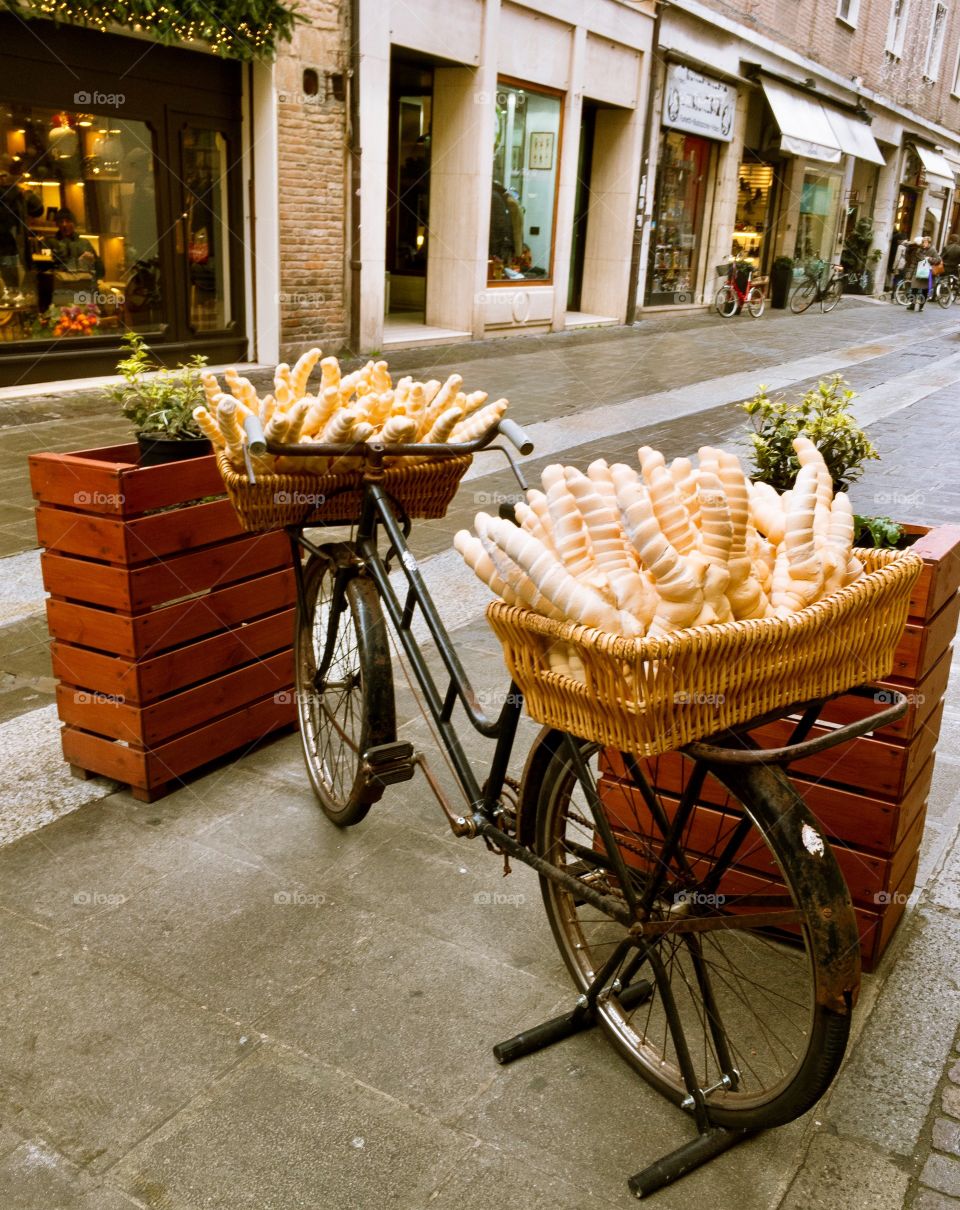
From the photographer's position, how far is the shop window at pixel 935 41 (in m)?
33.2

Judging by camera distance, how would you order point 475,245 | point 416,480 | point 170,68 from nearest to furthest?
point 416,480, point 170,68, point 475,245

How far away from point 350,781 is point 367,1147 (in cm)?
135

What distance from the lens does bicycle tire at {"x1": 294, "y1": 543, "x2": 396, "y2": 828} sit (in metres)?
3.13

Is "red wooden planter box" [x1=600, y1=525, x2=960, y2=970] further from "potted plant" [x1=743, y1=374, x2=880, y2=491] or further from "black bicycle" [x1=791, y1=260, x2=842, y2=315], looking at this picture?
"black bicycle" [x1=791, y1=260, x2=842, y2=315]

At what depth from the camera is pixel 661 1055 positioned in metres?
2.51

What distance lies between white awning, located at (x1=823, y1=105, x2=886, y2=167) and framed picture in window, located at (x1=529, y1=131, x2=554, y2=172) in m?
11.9

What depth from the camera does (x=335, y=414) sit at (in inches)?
117

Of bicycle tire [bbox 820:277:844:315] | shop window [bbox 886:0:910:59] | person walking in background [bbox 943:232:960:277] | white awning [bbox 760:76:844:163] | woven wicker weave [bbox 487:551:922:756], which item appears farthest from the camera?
shop window [bbox 886:0:910:59]

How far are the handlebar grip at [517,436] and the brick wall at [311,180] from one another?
9.67 metres

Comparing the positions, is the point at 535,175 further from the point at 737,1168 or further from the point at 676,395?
the point at 737,1168

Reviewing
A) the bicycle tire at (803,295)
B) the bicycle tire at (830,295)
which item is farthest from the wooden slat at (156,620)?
the bicycle tire at (830,295)

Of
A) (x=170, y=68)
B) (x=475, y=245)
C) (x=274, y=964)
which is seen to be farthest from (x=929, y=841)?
(x=475, y=245)

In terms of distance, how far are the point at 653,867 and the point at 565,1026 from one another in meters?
0.53

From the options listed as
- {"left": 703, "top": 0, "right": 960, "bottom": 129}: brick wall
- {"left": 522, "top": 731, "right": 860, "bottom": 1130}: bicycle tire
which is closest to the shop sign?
{"left": 703, "top": 0, "right": 960, "bottom": 129}: brick wall
